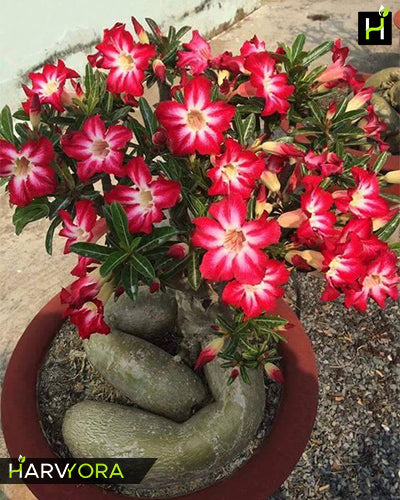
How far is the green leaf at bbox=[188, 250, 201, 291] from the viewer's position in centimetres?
103

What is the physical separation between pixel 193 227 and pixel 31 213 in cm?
34

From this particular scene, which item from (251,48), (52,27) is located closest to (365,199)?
(251,48)

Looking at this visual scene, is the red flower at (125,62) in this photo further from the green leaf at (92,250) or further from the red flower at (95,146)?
the green leaf at (92,250)

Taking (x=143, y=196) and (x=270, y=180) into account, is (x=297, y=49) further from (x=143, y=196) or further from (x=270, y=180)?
(x=143, y=196)

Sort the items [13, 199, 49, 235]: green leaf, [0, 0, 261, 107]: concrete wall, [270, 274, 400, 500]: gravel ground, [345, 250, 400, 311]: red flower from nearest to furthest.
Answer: [345, 250, 400, 311]: red flower < [13, 199, 49, 235]: green leaf < [270, 274, 400, 500]: gravel ground < [0, 0, 261, 107]: concrete wall

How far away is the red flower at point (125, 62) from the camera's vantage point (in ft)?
3.70

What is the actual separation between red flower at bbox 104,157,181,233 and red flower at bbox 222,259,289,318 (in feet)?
0.62

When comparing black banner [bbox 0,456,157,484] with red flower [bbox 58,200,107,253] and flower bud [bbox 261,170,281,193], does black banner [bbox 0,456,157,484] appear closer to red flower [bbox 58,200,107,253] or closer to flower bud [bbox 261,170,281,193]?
red flower [bbox 58,200,107,253]

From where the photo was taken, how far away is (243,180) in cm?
98

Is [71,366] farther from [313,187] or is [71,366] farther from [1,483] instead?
[313,187]

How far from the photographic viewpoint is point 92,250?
994 millimetres

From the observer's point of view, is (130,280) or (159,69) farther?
(159,69)

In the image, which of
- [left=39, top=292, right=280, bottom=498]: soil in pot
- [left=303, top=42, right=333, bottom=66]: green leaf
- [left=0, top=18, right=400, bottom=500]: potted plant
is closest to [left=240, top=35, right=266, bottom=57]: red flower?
[left=0, top=18, right=400, bottom=500]: potted plant

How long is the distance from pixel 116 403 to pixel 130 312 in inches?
10.3
